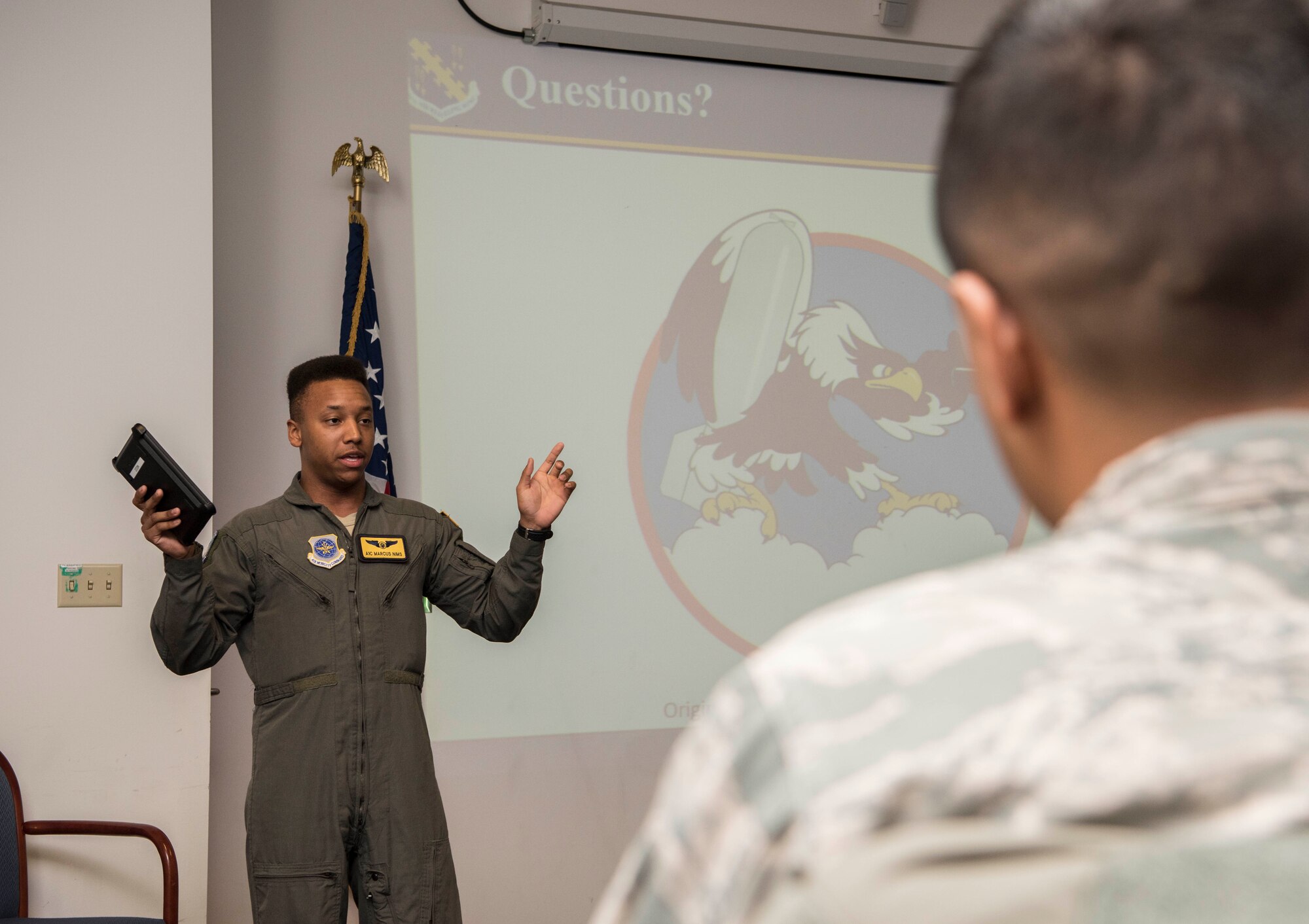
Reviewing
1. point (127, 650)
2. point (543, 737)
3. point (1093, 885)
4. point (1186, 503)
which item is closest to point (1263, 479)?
point (1186, 503)

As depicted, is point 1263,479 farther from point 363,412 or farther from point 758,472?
point 758,472

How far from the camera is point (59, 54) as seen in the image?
2.70 meters

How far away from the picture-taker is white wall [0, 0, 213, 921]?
261 cm

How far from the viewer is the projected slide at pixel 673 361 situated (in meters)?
3.19

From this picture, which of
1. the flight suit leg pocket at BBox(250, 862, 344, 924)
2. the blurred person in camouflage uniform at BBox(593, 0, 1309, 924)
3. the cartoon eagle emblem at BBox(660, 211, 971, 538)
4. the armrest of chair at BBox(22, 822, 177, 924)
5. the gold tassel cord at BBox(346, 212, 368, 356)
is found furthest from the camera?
the cartoon eagle emblem at BBox(660, 211, 971, 538)

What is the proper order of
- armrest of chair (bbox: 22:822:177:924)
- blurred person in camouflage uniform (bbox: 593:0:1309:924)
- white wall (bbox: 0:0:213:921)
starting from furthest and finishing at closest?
white wall (bbox: 0:0:213:921) → armrest of chair (bbox: 22:822:177:924) → blurred person in camouflage uniform (bbox: 593:0:1309:924)

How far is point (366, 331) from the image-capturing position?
3055 millimetres

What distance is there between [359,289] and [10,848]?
1623 mm

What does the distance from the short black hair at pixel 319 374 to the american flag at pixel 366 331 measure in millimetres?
502

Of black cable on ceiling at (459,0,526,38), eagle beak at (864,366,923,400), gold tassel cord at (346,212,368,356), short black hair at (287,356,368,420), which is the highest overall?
black cable on ceiling at (459,0,526,38)

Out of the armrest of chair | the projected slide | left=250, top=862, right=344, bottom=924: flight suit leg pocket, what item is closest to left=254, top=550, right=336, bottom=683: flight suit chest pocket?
left=250, top=862, right=344, bottom=924: flight suit leg pocket

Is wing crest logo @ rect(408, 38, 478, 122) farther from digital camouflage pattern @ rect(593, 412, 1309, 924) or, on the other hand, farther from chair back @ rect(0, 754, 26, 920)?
digital camouflage pattern @ rect(593, 412, 1309, 924)

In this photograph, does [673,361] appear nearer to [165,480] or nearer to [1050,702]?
[165,480]

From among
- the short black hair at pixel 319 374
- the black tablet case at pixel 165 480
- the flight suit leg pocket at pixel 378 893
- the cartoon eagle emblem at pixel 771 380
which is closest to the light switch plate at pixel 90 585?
the black tablet case at pixel 165 480
